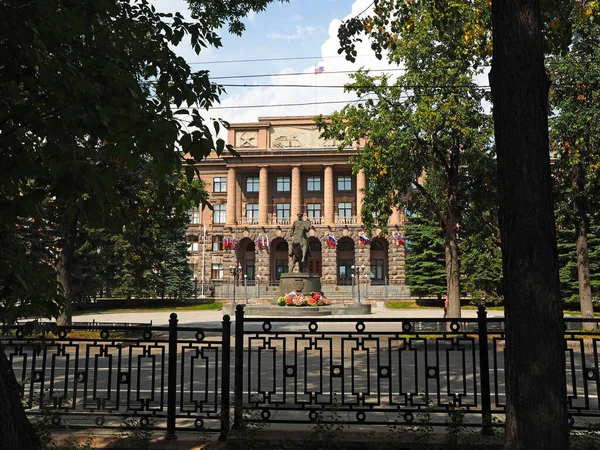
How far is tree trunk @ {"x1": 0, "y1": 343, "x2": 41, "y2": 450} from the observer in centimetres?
382

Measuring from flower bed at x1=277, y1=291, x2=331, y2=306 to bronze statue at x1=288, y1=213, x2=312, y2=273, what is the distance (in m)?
2.26

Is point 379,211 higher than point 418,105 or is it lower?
lower

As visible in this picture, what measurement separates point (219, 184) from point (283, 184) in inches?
423

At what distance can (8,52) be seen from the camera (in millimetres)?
3199

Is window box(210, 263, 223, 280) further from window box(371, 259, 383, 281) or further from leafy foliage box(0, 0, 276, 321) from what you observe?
leafy foliage box(0, 0, 276, 321)

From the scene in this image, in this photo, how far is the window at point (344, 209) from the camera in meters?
66.5

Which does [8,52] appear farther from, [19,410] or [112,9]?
[19,410]

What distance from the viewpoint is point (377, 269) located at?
66000mm

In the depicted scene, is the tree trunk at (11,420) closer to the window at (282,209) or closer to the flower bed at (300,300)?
the flower bed at (300,300)

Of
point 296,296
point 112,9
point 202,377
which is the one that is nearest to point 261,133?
point 296,296

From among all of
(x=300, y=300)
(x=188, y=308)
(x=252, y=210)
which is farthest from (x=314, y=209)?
(x=300, y=300)

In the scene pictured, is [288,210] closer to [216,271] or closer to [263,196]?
[263,196]

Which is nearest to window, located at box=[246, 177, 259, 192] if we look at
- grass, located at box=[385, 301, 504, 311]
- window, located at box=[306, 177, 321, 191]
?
window, located at box=[306, 177, 321, 191]

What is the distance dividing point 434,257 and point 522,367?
45.6m
